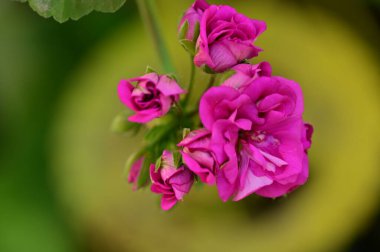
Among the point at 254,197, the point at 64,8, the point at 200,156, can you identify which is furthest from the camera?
the point at 254,197

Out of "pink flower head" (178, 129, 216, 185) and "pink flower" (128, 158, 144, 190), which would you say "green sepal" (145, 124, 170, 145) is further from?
"pink flower head" (178, 129, 216, 185)

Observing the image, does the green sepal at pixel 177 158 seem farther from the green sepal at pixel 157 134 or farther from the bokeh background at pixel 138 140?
the bokeh background at pixel 138 140

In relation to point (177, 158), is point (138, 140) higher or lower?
lower

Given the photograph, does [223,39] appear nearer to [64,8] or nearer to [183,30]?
[183,30]

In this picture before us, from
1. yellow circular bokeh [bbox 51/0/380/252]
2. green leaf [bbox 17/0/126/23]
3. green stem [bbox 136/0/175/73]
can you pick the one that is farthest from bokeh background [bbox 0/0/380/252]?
green leaf [bbox 17/0/126/23]

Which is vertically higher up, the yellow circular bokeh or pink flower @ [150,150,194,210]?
pink flower @ [150,150,194,210]

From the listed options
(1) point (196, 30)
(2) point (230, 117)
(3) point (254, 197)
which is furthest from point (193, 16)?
(3) point (254, 197)
